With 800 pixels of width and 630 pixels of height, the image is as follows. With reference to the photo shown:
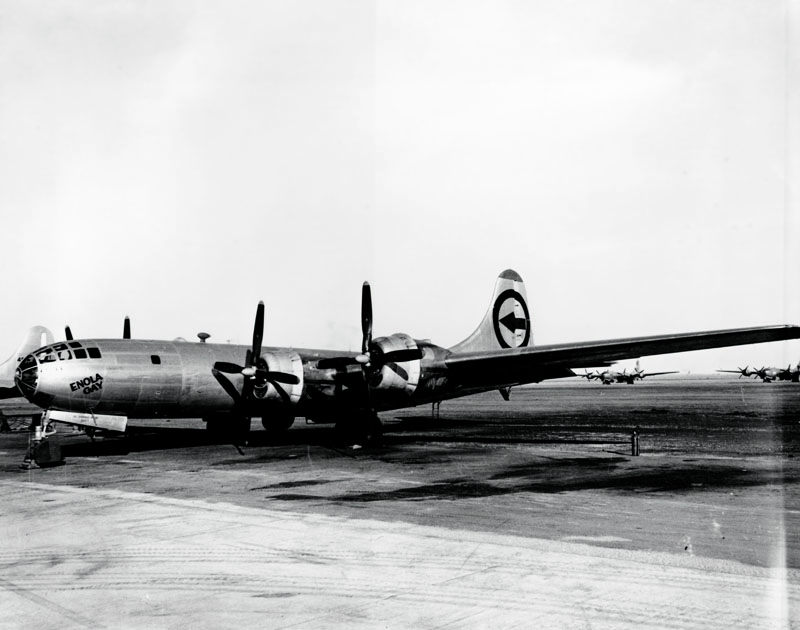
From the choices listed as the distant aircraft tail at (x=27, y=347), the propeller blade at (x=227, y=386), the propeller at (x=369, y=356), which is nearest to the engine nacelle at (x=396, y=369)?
the propeller at (x=369, y=356)

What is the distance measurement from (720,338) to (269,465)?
13246 mm

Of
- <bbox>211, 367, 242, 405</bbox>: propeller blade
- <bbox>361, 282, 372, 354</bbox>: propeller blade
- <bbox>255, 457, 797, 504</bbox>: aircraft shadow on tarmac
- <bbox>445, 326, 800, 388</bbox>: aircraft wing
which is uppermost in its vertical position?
<bbox>361, 282, 372, 354</bbox>: propeller blade

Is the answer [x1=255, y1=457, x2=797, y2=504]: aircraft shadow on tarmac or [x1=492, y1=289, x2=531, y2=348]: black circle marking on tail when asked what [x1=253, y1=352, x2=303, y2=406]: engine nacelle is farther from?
[x1=492, y1=289, x2=531, y2=348]: black circle marking on tail

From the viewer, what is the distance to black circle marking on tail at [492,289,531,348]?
33281mm

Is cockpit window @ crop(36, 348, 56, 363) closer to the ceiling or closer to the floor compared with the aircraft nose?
closer to the ceiling

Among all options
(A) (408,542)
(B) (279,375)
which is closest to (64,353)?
(B) (279,375)

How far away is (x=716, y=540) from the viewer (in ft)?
33.3

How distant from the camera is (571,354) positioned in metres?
23.9

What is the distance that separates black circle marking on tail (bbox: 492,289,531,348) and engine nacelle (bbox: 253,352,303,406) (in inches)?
439

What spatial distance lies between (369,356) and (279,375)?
2969 mm

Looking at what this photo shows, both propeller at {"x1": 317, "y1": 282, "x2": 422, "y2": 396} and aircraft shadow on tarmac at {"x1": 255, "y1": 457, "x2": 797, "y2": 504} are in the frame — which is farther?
propeller at {"x1": 317, "y1": 282, "x2": 422, "y2": 396}

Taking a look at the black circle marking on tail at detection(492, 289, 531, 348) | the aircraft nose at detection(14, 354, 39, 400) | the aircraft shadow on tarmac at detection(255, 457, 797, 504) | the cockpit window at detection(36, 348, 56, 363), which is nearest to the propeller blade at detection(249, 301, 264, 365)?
the cockpit window at detection(36, 348, 56, 363)

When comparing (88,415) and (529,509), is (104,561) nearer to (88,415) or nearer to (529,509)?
(529,509)

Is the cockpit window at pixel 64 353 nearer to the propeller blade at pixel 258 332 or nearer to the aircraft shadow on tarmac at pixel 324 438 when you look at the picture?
the aircraft shadow on tarmac at pixel 324 438
